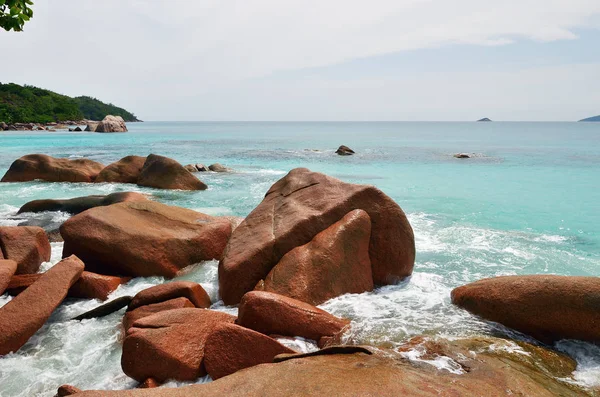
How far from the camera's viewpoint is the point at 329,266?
7156 millimetres

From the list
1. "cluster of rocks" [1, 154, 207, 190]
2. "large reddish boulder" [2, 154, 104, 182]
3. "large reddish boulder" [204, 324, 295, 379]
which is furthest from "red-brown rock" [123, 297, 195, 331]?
"large reddish boulder" [2, 154, 104, 182]

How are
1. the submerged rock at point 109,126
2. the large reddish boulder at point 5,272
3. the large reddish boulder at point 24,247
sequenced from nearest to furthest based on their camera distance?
the large reddish boulder at point 5,272 → the large reddish boulder at point 24,247 → the submerged rock at point 109,126

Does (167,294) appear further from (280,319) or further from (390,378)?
(390,378)

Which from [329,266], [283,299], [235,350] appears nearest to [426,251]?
[329,266]

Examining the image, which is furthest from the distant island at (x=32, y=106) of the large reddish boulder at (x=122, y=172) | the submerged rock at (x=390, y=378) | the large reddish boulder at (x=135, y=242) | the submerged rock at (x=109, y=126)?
the submerged rock at (x=390, y=378)

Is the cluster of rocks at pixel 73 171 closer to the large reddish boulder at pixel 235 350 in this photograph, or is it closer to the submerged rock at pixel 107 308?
the submerged rock at pixel 107 308

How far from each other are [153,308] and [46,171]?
19.8 metres

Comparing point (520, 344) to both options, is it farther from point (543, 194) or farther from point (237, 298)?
point (543, 194)

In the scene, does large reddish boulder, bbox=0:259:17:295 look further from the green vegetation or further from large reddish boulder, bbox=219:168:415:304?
the green vegetation

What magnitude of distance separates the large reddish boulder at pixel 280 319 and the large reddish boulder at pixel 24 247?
529 centimetres

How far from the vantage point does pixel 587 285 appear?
5.89 metres

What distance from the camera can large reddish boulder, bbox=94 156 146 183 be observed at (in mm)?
22047

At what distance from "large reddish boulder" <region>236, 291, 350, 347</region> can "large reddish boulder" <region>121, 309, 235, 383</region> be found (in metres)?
0.46

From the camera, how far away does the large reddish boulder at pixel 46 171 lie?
22328 millimetres
